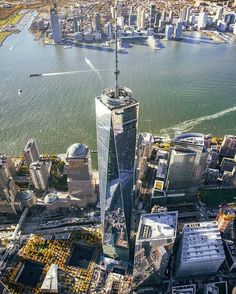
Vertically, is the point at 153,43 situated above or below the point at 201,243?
above

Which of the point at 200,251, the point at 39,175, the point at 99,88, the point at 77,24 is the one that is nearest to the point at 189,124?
the point at 99,88

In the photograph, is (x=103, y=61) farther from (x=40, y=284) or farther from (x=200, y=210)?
(x=40, y=284)

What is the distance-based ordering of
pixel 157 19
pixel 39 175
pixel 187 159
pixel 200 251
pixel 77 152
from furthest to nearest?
pixel 157 19
pixel 39 175
pixel 187 159
pixel 77 152
pixel 200 251

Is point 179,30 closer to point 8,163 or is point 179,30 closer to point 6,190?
point 8,163

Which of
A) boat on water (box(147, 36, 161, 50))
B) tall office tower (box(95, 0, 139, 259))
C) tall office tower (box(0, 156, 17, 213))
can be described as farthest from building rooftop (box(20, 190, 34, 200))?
boat on water (box(147, 36, 161, 50))

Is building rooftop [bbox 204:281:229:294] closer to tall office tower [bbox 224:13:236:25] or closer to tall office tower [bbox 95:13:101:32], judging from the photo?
tall office tower [bbox 95:13:101:32]

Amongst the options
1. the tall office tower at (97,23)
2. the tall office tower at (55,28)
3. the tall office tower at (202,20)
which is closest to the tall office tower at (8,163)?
the tall office tower at (55,28)
